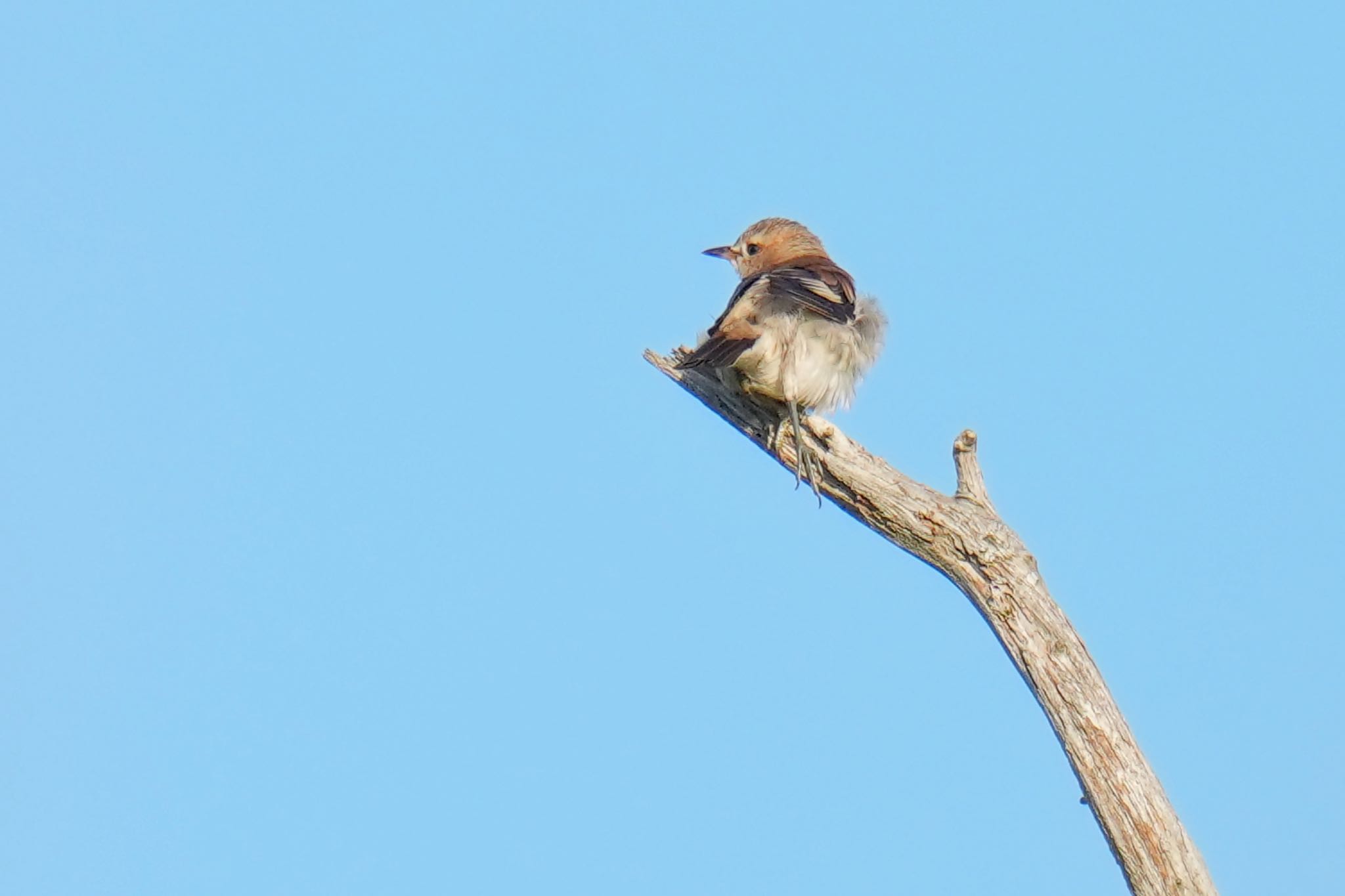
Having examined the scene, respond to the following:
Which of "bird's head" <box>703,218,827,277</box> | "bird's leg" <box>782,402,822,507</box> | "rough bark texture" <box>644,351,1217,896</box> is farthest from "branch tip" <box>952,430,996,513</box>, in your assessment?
"bird's head" <box>703,218,827,277</box>

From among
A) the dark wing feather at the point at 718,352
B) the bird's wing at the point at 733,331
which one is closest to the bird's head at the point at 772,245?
the bird's wing at the point at 733,331

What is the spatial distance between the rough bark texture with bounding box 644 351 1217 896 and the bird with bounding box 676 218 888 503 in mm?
407

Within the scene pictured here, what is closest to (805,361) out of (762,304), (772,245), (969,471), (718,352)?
(762,304)

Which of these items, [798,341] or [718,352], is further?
[798,341]

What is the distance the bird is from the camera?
25.6ft

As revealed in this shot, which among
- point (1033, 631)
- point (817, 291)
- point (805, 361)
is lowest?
Result: point (1033, 631)

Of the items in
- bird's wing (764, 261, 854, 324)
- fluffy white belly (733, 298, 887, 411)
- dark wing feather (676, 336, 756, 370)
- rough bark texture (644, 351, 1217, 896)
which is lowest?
rough bark texture (644, 351, 1217, 896)

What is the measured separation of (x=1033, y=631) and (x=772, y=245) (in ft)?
14.4

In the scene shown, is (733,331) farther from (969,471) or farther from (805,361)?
(969,471)

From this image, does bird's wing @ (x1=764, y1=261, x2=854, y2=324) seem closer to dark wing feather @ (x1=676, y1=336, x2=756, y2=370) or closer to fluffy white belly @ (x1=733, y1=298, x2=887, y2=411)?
fluffy white belly @ (x1=733, y1=298, x2=887, y2=411)

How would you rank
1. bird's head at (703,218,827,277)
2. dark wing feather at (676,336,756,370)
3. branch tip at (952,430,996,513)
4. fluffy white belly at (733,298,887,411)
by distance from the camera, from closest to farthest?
1. branch tip at (952,430,996,513)
2. dark wing feather at (676,336,756,370)
3. fluffy white belly at (733,298,887,411)
4. bird's head at (703,218,827,277)

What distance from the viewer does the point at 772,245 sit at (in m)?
10.1

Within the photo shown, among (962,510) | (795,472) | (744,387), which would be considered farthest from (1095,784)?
(744,387)

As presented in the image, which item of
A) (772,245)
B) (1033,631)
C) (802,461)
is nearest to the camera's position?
(1033,631)
